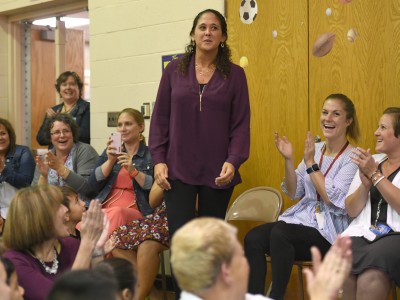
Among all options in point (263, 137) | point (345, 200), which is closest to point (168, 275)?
point (263, 137)

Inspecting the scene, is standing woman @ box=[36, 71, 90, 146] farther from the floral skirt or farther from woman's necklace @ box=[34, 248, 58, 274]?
woman's necklace @ box=[34, 248, 58, 274]

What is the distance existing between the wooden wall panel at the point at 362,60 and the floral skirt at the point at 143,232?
3.85 feet

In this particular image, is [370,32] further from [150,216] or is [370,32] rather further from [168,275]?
[168,275]

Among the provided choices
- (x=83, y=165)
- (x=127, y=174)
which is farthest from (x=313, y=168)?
(x=83, y=165)

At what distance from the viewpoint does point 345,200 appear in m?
3.58

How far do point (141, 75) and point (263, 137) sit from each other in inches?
50.5

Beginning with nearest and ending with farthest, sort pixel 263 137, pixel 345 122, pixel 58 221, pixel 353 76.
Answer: pixel 58 221
pixel 345 122
pixel 353 76
pixel 263 137

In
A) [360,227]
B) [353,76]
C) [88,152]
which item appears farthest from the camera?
[88,152]

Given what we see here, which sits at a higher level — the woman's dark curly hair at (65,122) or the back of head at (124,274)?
the woman's dark curly hair at (65,122)

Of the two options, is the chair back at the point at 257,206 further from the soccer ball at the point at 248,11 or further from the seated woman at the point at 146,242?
the soccer ball at the point at 248,11

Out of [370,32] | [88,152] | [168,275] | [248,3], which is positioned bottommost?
[168,275]

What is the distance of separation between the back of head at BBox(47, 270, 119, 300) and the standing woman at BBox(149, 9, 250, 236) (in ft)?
6.20

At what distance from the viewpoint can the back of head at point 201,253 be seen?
1714 millimetres

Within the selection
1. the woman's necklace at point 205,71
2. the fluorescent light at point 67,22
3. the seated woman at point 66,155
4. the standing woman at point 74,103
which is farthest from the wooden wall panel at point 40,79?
the woman's necklace at point 205,71
